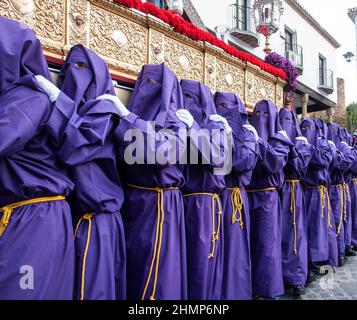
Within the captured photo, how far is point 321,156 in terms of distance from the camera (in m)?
4.34

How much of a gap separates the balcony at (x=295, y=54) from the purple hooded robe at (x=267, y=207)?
14.1 metres

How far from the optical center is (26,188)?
1.82 m

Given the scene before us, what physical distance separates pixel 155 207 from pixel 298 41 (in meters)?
18.1

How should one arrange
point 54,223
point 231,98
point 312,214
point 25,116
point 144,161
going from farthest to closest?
1. point 312,214
2. point 231,98
3. point 144,161
4. point 54,223
5. point 25,116

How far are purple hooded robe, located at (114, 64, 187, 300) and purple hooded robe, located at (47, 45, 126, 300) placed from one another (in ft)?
0.45

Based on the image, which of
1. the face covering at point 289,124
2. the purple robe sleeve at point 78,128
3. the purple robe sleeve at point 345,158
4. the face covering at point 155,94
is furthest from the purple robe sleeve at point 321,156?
the purple robe sleeve at point 78,128

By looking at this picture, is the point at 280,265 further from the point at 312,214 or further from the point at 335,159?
the point at 335,159

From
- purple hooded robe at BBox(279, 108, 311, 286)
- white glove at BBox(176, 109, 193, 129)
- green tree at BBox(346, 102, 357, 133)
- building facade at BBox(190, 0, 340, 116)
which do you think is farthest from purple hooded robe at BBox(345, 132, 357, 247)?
green tree at BBox(346, 102, 357, 133)

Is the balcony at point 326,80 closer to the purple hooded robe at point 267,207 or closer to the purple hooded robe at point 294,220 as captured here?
the purple hooded robe at point 294,220

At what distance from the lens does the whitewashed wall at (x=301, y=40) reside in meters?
11.6

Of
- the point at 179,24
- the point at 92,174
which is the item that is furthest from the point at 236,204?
the point at 179,24
